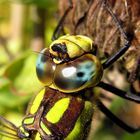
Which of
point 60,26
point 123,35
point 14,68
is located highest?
point 123,35

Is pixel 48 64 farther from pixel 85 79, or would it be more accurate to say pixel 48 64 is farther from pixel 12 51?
pixel 12 51

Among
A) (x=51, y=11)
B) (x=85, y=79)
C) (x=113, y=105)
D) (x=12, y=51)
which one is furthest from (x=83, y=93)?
(x=12, y=51)

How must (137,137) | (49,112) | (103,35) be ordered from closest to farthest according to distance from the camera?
1. (49,112)
2. (103,35)
3. (137,137)

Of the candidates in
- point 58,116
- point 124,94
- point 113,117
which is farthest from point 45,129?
point 113,117

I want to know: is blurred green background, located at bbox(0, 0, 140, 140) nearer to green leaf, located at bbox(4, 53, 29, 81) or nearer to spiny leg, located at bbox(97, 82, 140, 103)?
green leaf, located at bbox(4, 53, 29, 81)

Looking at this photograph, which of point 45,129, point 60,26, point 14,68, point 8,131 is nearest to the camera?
point 45,129

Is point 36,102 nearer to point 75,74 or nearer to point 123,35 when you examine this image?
point 75,74

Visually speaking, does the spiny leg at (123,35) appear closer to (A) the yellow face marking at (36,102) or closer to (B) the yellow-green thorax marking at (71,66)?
(B) the yellow-green thorax marking at (71,66)
